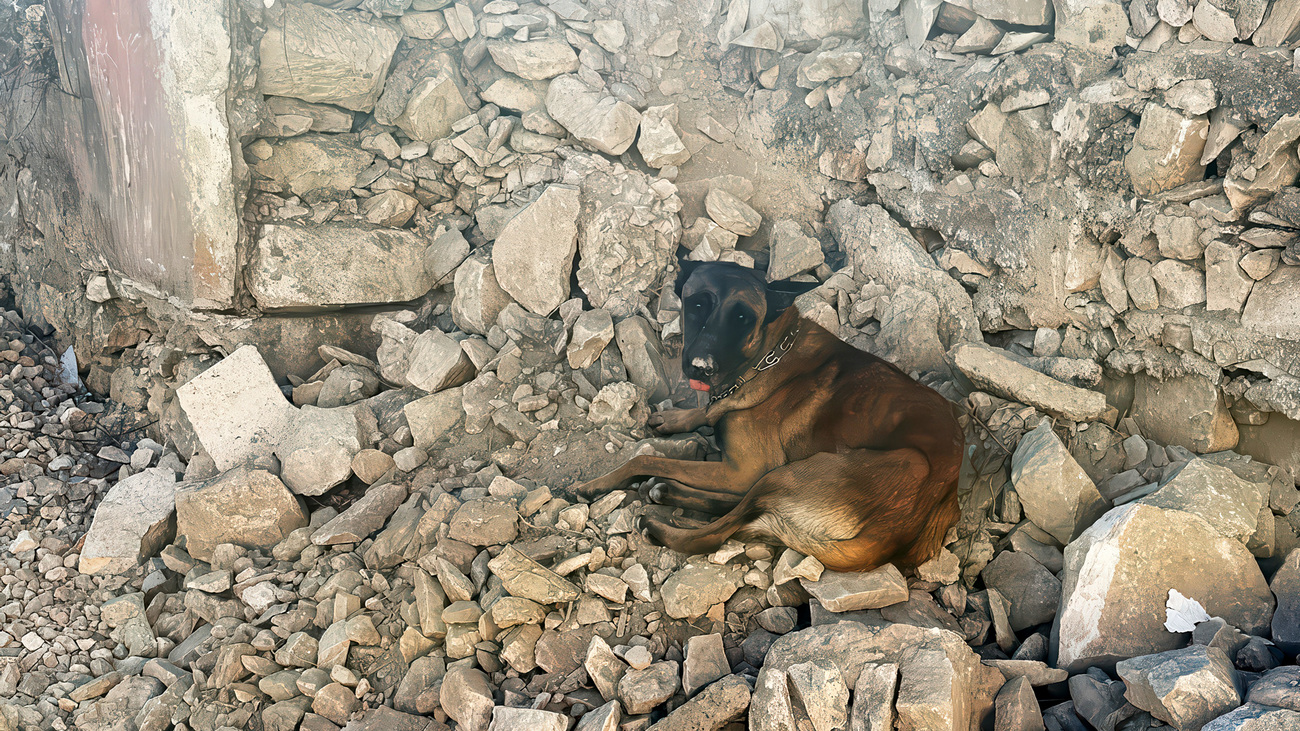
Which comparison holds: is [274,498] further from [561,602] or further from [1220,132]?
[1220,132]

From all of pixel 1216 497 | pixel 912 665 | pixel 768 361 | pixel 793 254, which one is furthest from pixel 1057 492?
pixel 793 254

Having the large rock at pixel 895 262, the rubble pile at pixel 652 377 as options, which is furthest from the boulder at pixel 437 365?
the large rock at pixel 895 262

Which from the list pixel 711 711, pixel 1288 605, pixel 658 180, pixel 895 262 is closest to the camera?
pixel 1288 605

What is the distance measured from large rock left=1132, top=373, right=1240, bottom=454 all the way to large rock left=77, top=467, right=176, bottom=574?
467cm

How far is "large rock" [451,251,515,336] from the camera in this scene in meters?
4.21

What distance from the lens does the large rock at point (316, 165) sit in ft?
14.5

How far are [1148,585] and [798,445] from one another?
131 cm

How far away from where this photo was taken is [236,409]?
13.2ft

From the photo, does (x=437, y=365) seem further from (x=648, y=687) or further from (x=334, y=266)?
(x=648, y=687)

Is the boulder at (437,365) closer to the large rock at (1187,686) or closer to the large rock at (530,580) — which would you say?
the large rock at (530,580)

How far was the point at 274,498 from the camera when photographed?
3592 millimetres

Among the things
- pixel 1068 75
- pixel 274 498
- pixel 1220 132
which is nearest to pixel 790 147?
pixel 1068 75

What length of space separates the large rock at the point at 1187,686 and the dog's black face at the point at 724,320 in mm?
1829

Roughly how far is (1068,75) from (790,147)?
1.74 meters
